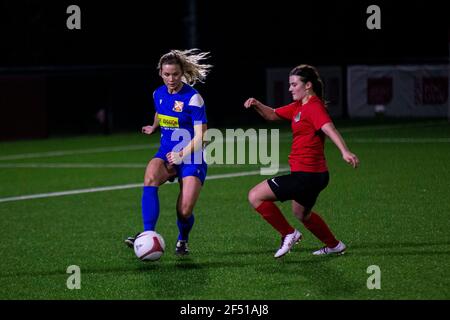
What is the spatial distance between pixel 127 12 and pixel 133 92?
27.9 ft

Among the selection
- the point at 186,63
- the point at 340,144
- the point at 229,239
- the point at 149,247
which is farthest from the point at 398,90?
the point at 149,247

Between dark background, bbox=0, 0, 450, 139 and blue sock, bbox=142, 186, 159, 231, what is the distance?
2298 centimetres

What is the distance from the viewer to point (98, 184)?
16.3 meters

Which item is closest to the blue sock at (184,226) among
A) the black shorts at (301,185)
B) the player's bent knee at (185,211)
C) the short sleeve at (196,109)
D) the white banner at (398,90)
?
the player's bent knee at (185,211)

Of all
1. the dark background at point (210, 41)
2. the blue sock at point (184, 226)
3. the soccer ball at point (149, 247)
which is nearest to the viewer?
the soccer ball at point (149, 247)

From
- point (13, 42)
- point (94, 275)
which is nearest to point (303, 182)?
point (94, 275)

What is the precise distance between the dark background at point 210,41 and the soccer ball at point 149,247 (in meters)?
23.5

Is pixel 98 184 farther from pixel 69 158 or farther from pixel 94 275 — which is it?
pixel 94 275

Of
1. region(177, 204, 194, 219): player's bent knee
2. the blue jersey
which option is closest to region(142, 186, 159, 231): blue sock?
region(177, 204, 194, 219): player's bent knee

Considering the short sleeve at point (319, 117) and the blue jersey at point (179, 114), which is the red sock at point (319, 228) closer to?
the short sleeve at point (319, 117)

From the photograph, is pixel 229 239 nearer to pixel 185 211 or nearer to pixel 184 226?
pixel 184 226

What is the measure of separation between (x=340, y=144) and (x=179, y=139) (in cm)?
176

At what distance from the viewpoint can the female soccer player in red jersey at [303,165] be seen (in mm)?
8578

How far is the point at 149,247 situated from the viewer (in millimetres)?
8359
